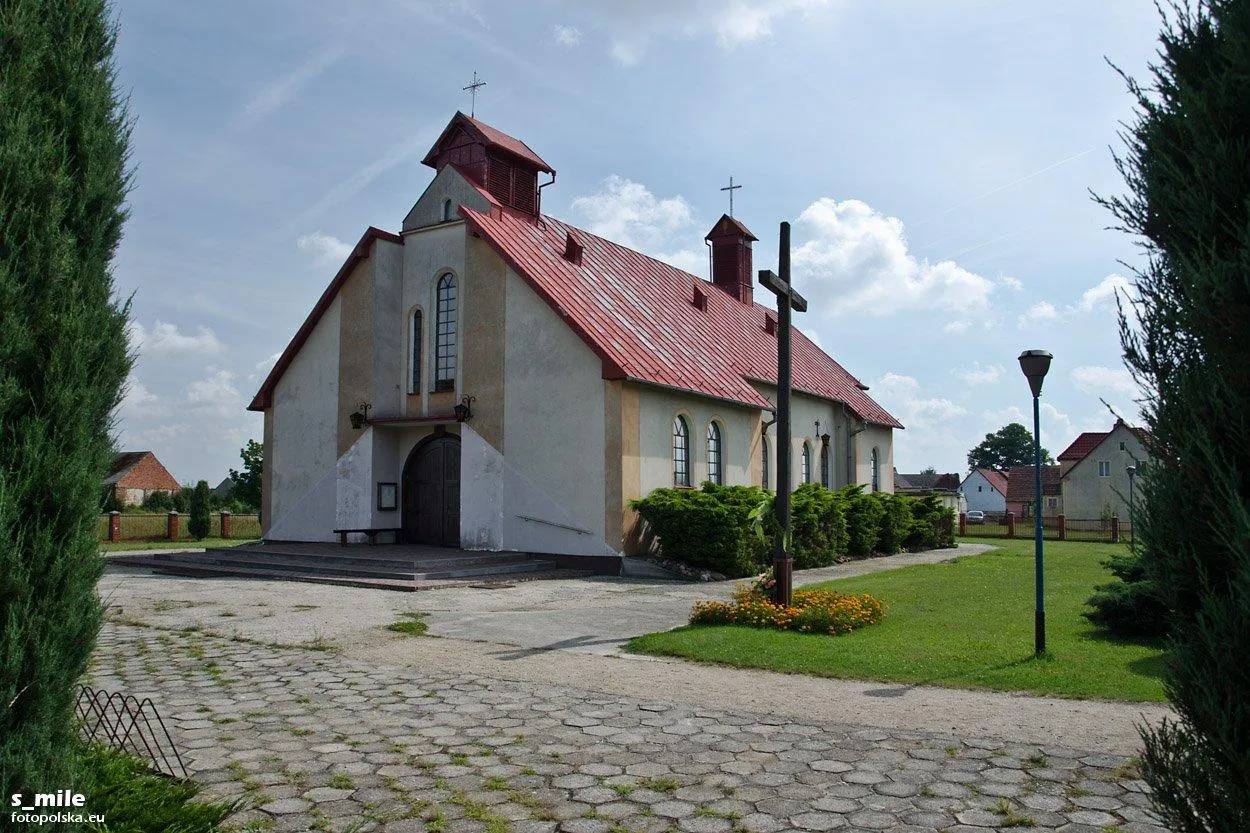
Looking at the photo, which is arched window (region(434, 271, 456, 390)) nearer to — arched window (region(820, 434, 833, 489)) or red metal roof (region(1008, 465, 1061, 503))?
arched window (region(820, 434, 833, 489))

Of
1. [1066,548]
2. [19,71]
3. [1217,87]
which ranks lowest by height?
[1066,548]

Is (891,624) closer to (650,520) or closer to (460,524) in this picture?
(650,520)

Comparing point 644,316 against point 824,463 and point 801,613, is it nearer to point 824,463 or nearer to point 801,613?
point 824,463

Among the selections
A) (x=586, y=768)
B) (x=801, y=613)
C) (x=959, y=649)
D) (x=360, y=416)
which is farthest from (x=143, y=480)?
(x=586, y=768)

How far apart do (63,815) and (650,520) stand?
16529mm

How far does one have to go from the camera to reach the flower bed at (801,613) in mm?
11750

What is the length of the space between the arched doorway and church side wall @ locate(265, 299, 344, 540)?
2.03 metres

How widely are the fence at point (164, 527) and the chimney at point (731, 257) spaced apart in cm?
2010

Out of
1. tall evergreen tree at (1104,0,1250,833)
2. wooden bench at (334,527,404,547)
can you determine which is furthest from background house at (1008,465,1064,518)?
tall evergreen tree at (1104,0,1250,833)

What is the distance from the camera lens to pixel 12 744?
3.71 m

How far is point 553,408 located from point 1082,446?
53690mm

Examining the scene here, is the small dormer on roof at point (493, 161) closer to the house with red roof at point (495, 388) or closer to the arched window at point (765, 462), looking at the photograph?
the house with red roof at point (495, 388)

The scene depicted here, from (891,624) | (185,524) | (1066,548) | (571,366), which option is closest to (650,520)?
(571,366)

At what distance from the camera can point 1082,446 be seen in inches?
2509
